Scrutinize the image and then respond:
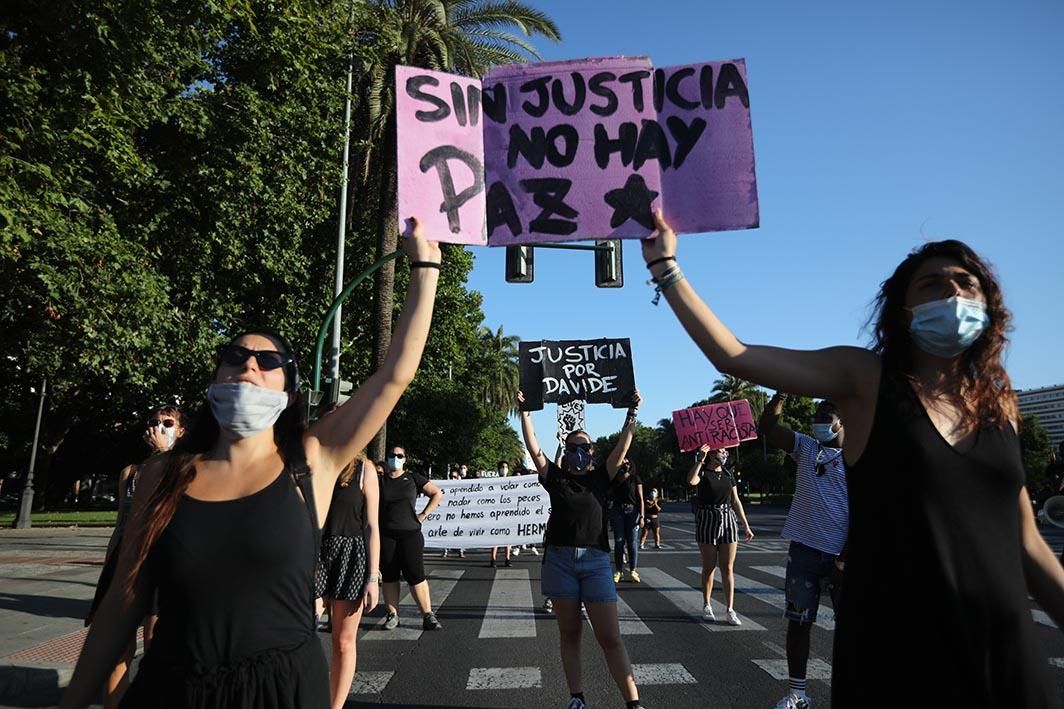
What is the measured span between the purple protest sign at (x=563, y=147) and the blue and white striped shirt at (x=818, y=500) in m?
2.78

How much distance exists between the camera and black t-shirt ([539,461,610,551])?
483 cm

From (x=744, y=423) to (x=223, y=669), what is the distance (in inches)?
460

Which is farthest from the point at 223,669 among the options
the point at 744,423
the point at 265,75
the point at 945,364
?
the point at 265,75

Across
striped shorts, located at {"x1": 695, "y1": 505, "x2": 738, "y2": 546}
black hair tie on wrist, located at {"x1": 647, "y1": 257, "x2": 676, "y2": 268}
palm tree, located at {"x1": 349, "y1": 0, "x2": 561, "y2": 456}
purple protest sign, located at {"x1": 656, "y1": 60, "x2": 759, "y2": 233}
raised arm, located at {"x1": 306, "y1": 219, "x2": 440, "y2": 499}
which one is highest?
palm tree, located at {"x1": 349, "y1": 0, "x2": 561, "y2": 456}

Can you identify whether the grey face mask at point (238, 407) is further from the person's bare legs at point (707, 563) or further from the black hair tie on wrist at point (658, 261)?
the person's bare legs at point (707, 563)

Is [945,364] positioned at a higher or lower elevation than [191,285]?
lower

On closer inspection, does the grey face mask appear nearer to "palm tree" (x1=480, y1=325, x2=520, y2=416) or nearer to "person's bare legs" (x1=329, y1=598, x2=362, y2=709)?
"person's bare legs" (x1=329, y1=598, x2=362, y2=709)

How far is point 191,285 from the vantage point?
15.5 m

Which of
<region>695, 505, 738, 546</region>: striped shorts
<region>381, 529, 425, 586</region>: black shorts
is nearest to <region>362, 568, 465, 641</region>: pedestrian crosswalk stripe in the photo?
<region>381, 529, 425, 586</region>: black shorts

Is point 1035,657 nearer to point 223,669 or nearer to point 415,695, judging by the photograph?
Answer: point 223,669

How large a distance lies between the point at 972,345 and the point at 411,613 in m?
8.10

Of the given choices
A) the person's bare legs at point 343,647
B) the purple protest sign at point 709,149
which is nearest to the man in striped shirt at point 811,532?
the purple protest sign at point 709,149

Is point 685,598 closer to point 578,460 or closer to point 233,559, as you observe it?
point 578,460

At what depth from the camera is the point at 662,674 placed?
6.02m
